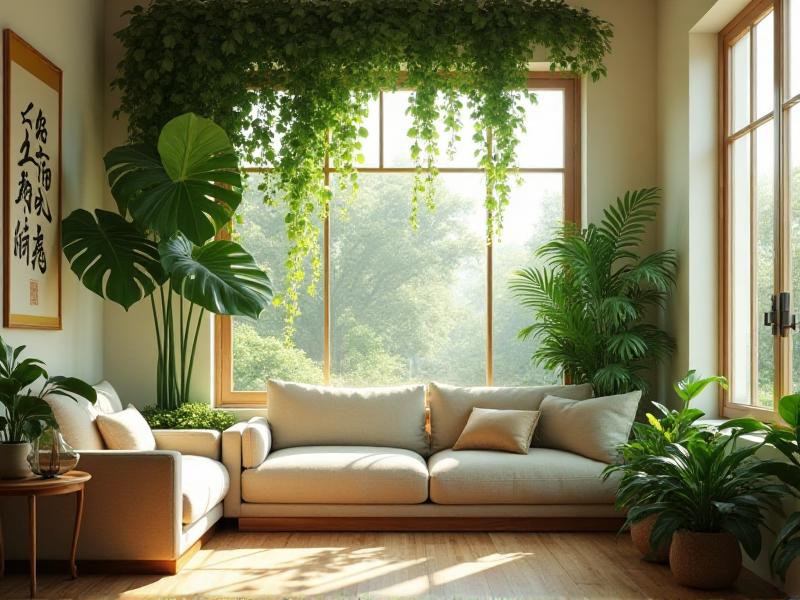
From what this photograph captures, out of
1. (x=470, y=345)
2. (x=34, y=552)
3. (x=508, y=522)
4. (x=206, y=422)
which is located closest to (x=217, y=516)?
(x=206, y=422)

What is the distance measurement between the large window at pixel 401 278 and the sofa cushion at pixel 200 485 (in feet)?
4.01

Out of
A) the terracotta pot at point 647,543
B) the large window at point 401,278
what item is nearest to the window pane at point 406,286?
the large window at point 401,278

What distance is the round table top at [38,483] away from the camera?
383 centimetres

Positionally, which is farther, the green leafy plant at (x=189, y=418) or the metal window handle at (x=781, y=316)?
the green leafy plant at (x=189, y=418)

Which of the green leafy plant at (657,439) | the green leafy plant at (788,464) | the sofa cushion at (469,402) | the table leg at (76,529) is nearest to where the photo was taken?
the green leafy plant at (788,464)

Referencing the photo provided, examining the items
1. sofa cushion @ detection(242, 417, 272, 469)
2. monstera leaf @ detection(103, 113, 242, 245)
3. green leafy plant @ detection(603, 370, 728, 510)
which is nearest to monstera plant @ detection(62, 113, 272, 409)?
monstera leaf @ detection(103, 113, 242, 245)

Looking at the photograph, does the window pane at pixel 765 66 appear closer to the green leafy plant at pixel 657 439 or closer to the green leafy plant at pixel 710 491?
the green leafy plant at pixel 657 439

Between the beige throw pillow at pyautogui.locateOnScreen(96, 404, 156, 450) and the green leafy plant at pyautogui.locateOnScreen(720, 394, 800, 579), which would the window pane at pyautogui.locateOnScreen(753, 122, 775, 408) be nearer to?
the green leafy plant at pyautogui.locateOnScreen(720, 394, 800, 579)

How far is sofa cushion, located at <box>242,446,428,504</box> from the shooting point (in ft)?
17.1

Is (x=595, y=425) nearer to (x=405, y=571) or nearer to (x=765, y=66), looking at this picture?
(x=405, y=571)

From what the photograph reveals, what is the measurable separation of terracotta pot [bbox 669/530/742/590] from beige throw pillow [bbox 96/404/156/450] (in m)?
2.82

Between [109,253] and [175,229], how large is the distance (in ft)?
1.48

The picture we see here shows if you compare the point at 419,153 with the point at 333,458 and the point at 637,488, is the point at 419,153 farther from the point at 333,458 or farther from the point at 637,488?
the point at 637,488

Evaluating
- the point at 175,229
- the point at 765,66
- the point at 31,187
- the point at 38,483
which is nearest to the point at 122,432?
the point at 38,483
